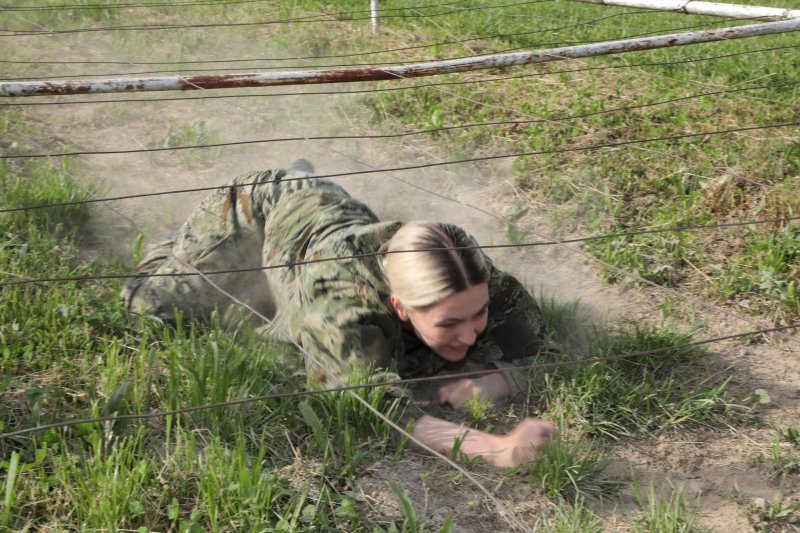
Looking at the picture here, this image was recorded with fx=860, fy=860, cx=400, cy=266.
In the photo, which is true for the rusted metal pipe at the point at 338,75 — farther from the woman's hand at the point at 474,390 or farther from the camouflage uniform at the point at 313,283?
the woman's hand at the point at 474,390

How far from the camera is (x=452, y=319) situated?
8.98 feet

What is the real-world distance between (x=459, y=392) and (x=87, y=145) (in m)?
3.31

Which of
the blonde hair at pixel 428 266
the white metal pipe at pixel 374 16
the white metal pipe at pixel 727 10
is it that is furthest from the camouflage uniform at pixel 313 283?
the white metal pipe at pixel 374 16

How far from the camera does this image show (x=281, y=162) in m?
5.37

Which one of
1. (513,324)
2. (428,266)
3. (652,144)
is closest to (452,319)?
(428,266)

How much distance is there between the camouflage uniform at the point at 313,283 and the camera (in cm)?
281

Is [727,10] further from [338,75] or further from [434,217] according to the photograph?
[338,75]

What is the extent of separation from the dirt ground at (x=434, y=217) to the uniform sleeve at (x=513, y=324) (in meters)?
0.47

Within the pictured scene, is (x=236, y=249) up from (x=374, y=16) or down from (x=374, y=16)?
down

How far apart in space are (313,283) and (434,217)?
1753 mm

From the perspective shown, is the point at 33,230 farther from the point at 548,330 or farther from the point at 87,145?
the point at 548,330

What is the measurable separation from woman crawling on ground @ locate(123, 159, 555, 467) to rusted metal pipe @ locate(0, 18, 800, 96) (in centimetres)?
44

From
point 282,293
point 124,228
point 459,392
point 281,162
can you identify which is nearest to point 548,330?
point 459,392

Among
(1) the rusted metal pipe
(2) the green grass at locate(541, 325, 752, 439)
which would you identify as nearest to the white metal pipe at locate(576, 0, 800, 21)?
(1) the rusted metal pipe
